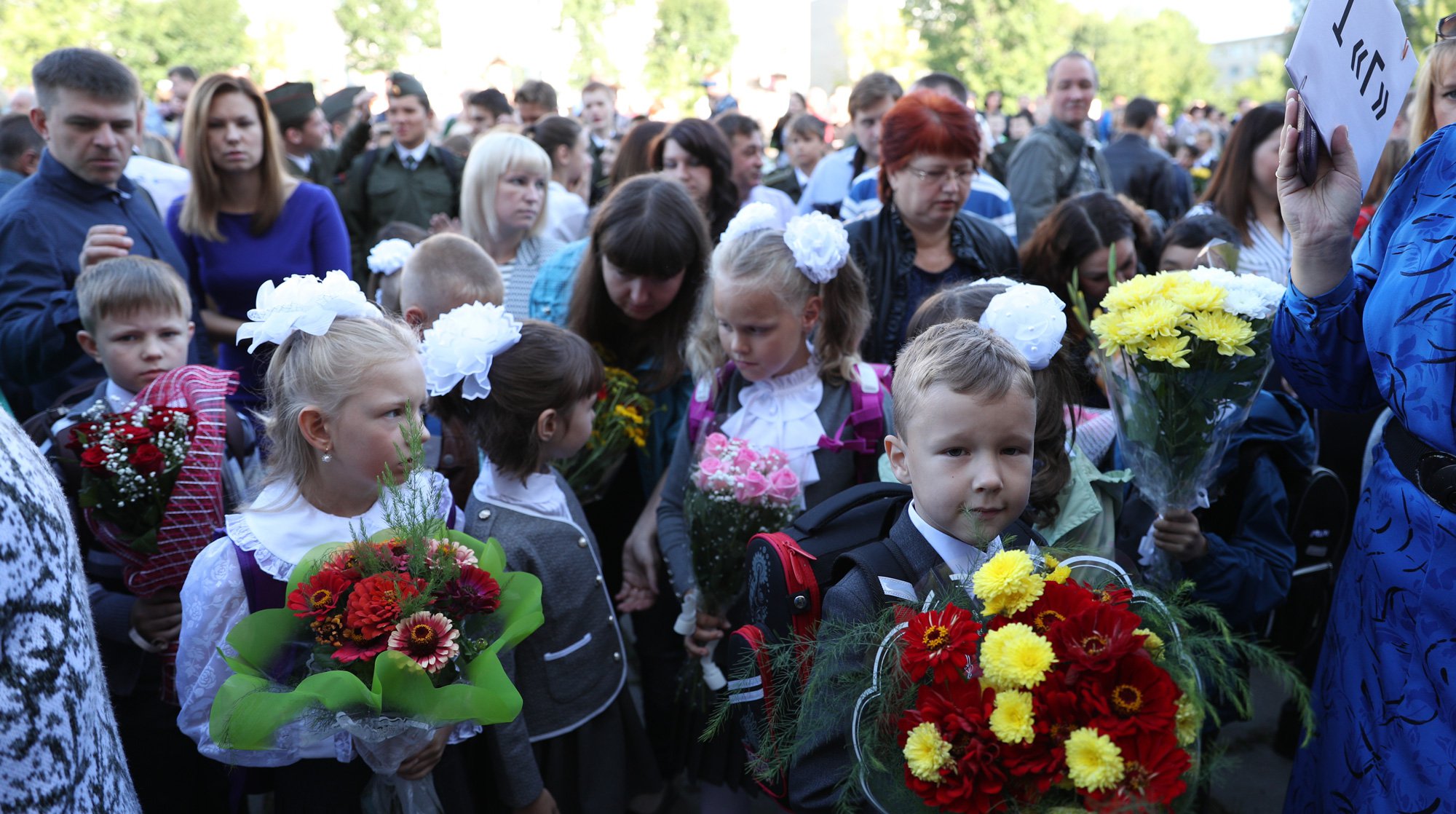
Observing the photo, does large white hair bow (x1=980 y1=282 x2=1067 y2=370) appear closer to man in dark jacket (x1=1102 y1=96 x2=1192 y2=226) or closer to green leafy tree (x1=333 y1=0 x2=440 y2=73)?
man in dark jacket (x1=1102 y1=96 x2=1192 y2=226)

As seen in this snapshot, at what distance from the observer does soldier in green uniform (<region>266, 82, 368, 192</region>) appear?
731cm

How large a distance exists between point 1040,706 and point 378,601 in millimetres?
1165

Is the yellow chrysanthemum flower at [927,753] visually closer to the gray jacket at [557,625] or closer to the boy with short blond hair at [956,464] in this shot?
the boy with short blond hair at [956,464]

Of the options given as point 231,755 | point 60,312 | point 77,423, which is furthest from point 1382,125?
point 60,312

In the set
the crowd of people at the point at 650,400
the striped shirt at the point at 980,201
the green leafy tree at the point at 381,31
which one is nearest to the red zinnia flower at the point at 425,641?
the crowd of people at the point at 650,400

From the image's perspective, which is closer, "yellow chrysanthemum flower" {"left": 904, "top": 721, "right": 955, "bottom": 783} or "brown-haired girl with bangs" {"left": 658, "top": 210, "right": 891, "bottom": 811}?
"yellow chrysanthemum flower" {"left": 904, "top": 721, "right": 955, "bottom": 783}

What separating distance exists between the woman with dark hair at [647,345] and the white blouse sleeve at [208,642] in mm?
1261

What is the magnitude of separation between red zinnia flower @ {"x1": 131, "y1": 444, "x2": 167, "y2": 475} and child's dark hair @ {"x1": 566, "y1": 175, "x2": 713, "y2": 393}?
4.66 ft

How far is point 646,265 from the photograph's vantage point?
10.9ft

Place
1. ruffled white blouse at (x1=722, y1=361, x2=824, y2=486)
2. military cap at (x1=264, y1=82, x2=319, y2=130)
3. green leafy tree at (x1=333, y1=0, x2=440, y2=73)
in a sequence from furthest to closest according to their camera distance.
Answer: green leafy tree at (x1=333, y1=0, x2=440, y2=73) → military cap at (x1=264, y1=82, x2=319, y2=130) → ruffled white blouse at (x1=722, y1=361, x2=824, y2=486)

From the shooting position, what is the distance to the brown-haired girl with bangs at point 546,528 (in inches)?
103

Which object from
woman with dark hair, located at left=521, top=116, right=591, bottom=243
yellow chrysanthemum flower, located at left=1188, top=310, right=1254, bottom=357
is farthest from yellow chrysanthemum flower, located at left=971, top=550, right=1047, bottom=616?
woman with dark hair, located at left=521, top=116, right=591, bottom=243

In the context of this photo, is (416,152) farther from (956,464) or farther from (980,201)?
(956,464)

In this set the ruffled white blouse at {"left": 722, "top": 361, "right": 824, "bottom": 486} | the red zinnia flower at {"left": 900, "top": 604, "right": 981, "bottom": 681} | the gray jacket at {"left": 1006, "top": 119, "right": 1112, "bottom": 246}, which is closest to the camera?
the red zinnia flower at {"left": 900, "top": 604, "right": 981, "bottom": 681}
